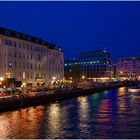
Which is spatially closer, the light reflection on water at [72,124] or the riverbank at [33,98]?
the light reflection on water at [72,124]

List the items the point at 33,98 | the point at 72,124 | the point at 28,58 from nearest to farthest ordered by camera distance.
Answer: the point at 72,124
the point at 33,98
the point at 28,58

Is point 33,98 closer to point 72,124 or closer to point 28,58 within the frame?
point 72,124

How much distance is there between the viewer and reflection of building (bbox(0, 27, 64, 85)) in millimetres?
88787

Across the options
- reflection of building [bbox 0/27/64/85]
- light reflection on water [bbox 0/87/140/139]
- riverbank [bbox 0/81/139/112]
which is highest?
reflection of building [bbox 0/27/64/85]

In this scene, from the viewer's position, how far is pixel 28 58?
100 meters

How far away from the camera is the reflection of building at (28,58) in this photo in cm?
8879

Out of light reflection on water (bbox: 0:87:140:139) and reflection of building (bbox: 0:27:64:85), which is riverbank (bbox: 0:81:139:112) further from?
reflection of building (bbox: 0:27:64:85)

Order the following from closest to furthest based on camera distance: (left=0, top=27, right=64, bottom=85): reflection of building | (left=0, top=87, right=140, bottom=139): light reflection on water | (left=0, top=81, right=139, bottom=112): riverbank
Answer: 1. (left=0, top=87, right=140, bottom=139): light reflection on water
2. (left=0, top=81, right=139, bottom=112): riverbank
3. (left=0, top=27, right=64, bottom=85): reflection of building

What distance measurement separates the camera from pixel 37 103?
67.0m

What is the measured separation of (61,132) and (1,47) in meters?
52.8

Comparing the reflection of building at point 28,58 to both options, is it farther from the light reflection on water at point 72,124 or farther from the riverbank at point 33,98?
the light reflection on water at point 72,124

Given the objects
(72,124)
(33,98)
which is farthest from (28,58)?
(72,124)

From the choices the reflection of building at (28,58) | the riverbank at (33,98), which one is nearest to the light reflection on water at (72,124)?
the riverbank at (33,98)

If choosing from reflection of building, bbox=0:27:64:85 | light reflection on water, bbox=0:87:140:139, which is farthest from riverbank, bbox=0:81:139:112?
reflection of building, bbox=0:27:64:85
